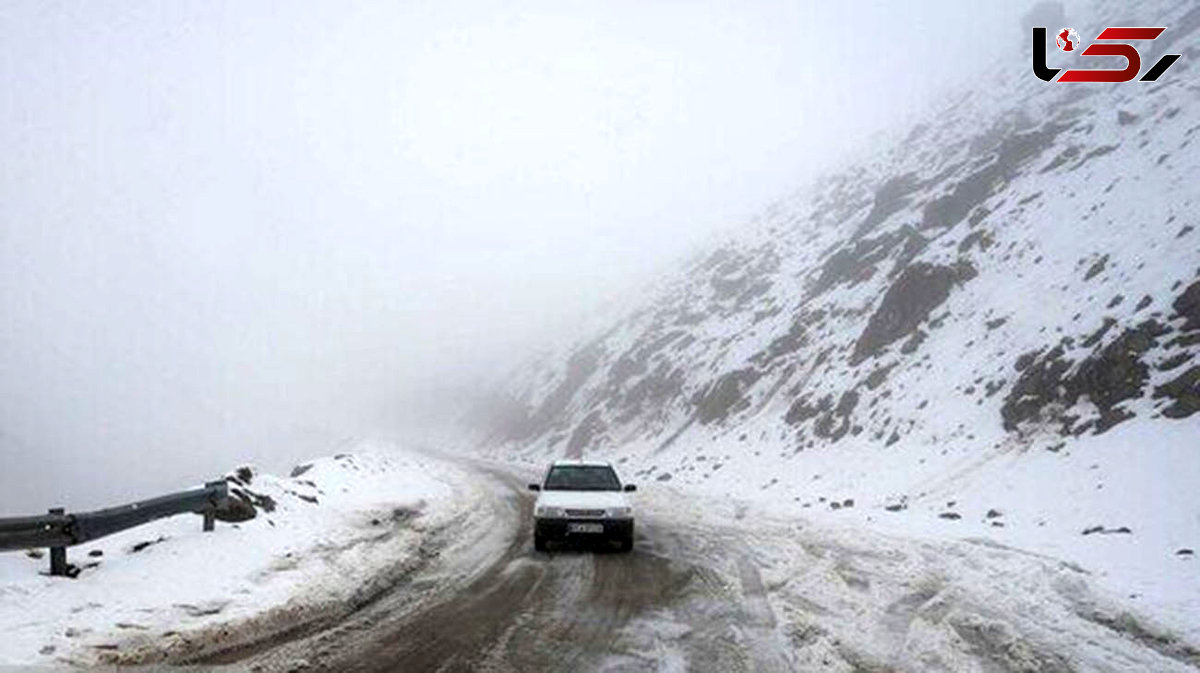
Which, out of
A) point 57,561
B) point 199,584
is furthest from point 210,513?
point 57,561

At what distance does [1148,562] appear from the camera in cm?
1151

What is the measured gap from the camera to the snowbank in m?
7.33

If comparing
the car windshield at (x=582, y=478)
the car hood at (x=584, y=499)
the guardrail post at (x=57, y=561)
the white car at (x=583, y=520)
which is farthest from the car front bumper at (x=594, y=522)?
the guardrail post at (x=57, y=561)

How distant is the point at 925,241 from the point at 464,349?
9786 cm

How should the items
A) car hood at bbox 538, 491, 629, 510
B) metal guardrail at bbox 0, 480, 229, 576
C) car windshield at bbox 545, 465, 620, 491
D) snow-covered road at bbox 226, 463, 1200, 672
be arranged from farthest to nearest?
car windshield at bbox 545, 465, 620, 491 < car hood at bbox 538, 491, 629, 510 < metal guardrail at bbox 0, 480, 229, 576 < snow-covered road at bbox 226, 463, 1200, 672

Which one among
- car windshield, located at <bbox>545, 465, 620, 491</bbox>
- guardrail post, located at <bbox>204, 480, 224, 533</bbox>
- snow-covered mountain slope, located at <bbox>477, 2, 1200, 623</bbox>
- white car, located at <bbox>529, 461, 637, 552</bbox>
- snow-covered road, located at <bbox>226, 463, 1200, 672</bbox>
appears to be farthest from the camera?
snow-covered mountain slope, located at <bbox>477, 2, 1200, 623</bbox>

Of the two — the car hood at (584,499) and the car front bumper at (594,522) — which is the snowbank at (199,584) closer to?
the car front bumper at (594,522)

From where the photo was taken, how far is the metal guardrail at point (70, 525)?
27.7 feet

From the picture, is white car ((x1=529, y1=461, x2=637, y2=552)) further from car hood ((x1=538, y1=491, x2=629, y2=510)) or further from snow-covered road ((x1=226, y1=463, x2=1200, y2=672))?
snow-covered road ((x1=226, y1=463, x2=1200, y2=672))

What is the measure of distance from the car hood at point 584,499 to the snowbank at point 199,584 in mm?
2122

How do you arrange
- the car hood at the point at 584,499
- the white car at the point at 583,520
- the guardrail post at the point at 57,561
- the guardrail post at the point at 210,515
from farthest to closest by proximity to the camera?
the car hood at the point at 584,499 < the white car at the point at 583,520 < the guardrail post at the point at 210,515 < the guardrail post at the point at 57,561

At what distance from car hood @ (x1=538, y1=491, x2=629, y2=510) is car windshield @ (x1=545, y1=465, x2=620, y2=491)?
15.6 inches

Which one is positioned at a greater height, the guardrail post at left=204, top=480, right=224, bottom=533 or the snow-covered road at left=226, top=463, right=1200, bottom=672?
the guardrail post at left=204, top=480, right=224, bottom=533

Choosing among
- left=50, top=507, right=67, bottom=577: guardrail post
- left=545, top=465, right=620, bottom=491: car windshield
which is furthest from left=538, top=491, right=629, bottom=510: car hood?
left=50, top=507, right=67, bottom=577: guardrail post
